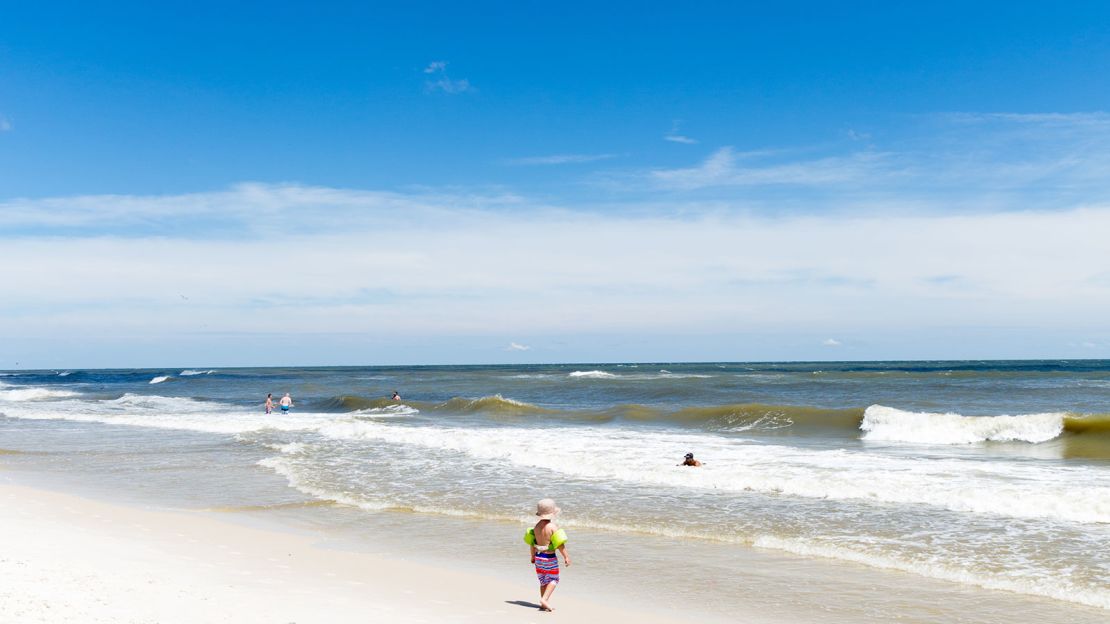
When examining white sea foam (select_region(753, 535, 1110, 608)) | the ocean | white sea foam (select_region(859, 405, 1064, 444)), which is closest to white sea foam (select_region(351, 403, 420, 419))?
the ocean

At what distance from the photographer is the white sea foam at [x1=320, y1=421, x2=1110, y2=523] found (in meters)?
12.1

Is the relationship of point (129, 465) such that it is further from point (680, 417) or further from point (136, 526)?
point (680, 417)

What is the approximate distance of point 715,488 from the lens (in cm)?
1418

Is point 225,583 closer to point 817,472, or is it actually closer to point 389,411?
point 817,472

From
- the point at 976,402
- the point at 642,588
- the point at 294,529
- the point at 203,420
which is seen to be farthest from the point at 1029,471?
the point at 203,420

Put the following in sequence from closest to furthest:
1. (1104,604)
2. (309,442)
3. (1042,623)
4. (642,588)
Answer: (1042,623)
(1104,604)
(642,588)
(309,442)

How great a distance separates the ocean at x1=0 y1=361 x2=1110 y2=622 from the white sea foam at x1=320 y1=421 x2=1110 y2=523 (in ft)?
0.23

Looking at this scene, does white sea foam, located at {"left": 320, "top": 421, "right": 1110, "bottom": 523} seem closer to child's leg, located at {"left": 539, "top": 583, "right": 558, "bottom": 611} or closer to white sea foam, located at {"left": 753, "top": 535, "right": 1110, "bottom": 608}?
white sea foam, located at {"left": 753, "top": 535, "right": 1110, "bottom": 608}

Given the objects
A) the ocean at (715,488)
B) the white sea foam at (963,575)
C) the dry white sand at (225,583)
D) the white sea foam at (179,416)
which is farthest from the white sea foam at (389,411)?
the white sea foam at (963,575)

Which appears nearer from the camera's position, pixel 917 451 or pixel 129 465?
pixel 129 465

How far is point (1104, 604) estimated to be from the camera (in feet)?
24.7

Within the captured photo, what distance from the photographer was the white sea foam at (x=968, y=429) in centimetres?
2291

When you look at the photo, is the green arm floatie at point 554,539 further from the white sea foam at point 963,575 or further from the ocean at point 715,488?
the white sea foam at point 963,575

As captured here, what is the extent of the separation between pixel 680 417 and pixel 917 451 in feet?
39.0
